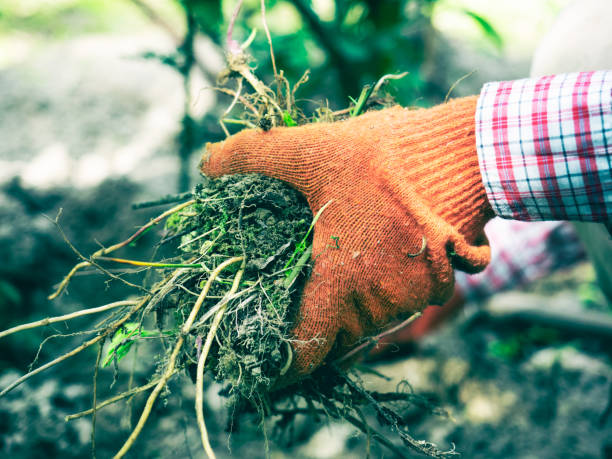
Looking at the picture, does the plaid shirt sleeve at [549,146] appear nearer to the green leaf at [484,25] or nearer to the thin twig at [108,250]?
the thin twig at [108,250]

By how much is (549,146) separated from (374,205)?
15.0 inches

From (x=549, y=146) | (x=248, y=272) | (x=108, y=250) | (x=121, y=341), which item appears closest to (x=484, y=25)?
(x=549, y=146)

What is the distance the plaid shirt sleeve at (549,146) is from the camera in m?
0.77

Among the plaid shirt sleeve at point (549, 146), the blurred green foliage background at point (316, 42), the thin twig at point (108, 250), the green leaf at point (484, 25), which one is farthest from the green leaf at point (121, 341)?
the green leaf at point (484, 25)

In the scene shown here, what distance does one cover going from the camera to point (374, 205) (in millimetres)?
877

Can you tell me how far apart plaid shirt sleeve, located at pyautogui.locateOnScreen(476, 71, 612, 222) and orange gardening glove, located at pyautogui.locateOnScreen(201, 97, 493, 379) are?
0.18 feet

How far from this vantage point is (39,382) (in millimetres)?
1674

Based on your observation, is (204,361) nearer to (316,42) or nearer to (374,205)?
(374,205)

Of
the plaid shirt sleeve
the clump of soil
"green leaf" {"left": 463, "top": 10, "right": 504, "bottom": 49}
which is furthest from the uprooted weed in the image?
"green leaf" {"left": 463, "top": 10, "right": 504, "bottom": 49}

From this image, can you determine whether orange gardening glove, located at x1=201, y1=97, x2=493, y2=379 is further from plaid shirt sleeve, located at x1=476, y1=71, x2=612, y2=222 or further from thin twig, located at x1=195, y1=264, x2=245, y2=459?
thin twig, located at x1=195, y1=264, x2=245, y2=459

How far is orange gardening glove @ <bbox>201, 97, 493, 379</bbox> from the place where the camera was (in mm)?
852

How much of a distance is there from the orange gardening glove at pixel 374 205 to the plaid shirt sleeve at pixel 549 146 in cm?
6

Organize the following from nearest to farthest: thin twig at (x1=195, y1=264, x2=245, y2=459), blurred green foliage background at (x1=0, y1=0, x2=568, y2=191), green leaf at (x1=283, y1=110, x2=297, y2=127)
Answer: thin twig at (x1=195, y1=264, x2=245, y2=459), green leaf at (x1=283, y1=110, x2=297, y2=127), blurred green foliage background at (x1=0, y1=0, x2=568, y2=191)

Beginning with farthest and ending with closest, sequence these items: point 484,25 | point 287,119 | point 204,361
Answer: point 484,25, point 287,119, point 204,361
